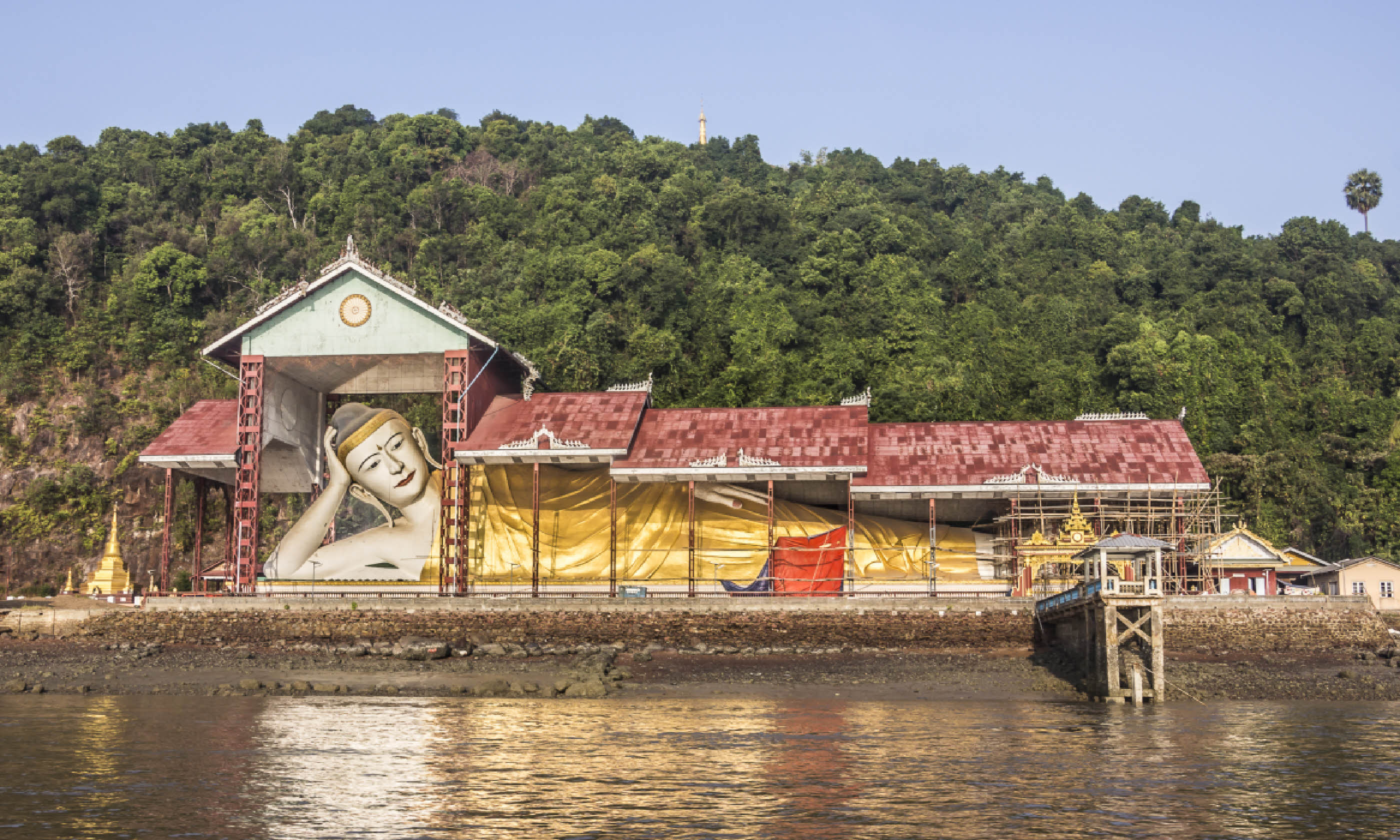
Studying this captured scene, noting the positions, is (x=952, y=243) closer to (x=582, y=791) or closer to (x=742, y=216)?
(x=742, y=216)

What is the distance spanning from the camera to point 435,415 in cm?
6250

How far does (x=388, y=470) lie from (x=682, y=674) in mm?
15702

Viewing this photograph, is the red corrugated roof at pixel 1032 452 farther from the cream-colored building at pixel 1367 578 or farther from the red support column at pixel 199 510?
the red support column at pixel 199 510

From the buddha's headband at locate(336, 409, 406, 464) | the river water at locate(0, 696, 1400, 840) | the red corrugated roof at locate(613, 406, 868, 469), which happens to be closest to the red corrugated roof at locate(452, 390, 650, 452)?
the red corrugated roof at locate(613, 406, 868, 469)

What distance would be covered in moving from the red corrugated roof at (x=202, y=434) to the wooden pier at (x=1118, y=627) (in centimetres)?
2722

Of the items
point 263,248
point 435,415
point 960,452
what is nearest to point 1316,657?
point 960,452

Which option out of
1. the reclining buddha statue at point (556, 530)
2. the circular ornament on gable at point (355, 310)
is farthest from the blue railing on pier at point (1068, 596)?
the circular ornament on gable at point (355, 310)

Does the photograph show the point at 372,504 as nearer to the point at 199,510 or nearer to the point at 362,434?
the point at 362,434

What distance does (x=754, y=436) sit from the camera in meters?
42.1

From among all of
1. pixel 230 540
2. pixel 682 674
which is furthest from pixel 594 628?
pixel 230 540

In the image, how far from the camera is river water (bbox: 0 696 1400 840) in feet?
58.7

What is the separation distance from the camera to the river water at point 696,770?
17.9m

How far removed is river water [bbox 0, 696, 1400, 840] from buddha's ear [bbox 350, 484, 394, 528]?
1547 centimetres

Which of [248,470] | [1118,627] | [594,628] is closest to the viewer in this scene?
[1118,627]
